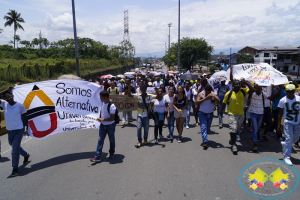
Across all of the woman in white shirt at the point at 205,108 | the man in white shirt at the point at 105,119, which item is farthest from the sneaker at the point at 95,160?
the woman in white shirt at the point at 205,108

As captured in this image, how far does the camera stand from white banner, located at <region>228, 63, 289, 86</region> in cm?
665

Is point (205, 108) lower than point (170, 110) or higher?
higher

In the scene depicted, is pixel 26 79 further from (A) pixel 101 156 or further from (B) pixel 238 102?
(B) pixel 238 102

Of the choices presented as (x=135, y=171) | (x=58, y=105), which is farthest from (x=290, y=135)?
(x=58, y=105)

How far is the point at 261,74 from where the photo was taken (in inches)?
275

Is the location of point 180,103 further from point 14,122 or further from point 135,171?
point 14,122

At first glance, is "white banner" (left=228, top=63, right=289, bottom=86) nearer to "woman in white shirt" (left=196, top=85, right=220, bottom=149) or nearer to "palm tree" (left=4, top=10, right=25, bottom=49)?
"woman in white shirt" (left=196, top=85, right=220, bottom=149)

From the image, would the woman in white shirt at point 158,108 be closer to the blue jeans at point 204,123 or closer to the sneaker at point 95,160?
the blue jeans at point 204,123

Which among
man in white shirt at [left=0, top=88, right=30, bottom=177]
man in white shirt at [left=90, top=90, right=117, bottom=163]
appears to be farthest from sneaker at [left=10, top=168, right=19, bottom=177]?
man in white shirt at [left=90, top=90, right=117, bottom=163]

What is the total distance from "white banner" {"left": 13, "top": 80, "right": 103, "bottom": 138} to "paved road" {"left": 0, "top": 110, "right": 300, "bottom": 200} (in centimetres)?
81

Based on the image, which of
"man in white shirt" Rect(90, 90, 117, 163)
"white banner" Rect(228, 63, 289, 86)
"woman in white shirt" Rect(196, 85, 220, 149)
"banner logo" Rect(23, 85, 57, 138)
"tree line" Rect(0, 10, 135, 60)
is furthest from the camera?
"tree line" Rect(0, 10, 135, 60)

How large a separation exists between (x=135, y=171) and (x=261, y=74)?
4.73 metres

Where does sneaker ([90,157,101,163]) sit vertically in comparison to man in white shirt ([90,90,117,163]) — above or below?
below

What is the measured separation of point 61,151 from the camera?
6492 millimetres
